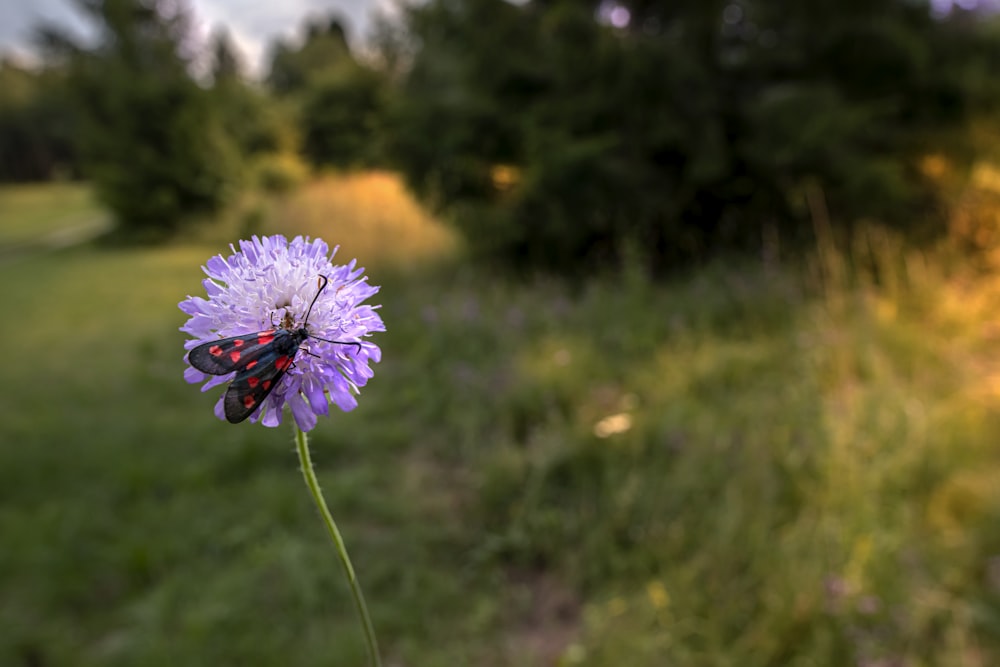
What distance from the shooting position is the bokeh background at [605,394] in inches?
91.4

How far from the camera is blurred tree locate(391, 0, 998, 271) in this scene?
5.01 meters

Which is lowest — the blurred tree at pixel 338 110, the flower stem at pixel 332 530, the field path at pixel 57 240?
the flower stem at pixel 332 530

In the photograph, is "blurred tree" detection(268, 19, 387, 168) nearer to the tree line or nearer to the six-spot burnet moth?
the tree line

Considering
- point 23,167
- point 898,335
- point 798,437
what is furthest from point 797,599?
point 23,167

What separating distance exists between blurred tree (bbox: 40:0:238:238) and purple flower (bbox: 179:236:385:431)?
45.8ft

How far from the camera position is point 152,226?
13.4 metres

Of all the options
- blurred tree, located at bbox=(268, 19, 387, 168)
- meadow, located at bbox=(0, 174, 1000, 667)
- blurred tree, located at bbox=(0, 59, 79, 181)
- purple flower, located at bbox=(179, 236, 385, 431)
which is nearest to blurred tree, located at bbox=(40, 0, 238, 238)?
blurred tree, located at bbox=(268, 19, 387, 168)

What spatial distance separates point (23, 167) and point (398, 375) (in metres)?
37.8

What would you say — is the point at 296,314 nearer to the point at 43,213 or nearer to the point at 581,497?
the point at 581,497

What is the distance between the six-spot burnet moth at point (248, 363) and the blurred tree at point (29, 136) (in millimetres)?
36412

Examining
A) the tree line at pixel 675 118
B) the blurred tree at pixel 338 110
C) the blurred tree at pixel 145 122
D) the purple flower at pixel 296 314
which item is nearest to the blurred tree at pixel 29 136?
the blurred tree at pixel 338 110

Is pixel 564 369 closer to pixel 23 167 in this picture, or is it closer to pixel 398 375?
pixel 398 375

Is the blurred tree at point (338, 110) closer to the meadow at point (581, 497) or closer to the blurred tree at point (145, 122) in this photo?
the blurred tree at point (145, 122)

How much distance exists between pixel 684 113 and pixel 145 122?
12001 millimetres
